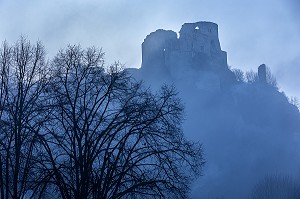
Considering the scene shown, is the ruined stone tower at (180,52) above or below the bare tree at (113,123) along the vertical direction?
above

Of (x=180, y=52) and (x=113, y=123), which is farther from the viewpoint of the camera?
(x=180, y=52)

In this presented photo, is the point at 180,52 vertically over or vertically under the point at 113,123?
over

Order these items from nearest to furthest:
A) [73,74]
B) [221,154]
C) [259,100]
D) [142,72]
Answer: [73,74]
[221,154]
[142,72]
[259,100]

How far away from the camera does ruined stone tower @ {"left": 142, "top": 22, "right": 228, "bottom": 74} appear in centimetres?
8819

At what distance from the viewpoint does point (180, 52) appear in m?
88.6

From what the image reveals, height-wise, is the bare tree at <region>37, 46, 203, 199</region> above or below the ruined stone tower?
below

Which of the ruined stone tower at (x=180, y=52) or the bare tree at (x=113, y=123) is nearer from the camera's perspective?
the bare tree at (x=113, y=123)

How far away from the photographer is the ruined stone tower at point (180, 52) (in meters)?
88.2

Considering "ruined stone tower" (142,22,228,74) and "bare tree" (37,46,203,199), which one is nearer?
"bare tree" (37,46,203,199)

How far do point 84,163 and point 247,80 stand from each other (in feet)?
299

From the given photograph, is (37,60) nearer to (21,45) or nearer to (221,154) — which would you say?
(21,45)

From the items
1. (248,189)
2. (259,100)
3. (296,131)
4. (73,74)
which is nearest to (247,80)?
(259,100)

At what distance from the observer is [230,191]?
229 ft

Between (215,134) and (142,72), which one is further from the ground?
(142,72)
